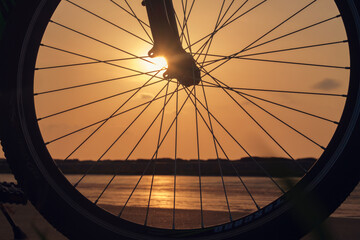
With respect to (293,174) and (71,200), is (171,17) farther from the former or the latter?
(293,174)

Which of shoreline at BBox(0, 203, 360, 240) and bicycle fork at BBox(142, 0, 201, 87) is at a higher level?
bicycle fork at BBox(142, 0, 201, 87)

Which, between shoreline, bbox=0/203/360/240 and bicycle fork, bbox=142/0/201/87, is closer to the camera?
bicycle fork, bbox=142/0/201/87

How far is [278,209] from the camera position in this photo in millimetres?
1594

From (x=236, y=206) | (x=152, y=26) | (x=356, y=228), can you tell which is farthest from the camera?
(x=236, y=206)

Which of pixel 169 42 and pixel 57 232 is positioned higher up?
pixel 169 42

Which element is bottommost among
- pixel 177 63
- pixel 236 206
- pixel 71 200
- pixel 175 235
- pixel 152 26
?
pixel 236 206

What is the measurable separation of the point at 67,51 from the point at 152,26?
541mm

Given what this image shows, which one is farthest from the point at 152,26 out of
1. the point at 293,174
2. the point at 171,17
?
the point at 293,174

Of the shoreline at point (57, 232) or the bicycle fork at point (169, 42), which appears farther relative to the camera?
the shoreline at point (57, 232)

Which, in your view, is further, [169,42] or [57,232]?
[57,232]

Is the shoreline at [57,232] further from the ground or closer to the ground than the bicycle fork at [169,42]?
closer to the ground

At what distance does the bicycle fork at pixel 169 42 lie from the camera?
1908mm

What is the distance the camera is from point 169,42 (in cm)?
193

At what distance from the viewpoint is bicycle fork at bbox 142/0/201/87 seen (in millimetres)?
1908
